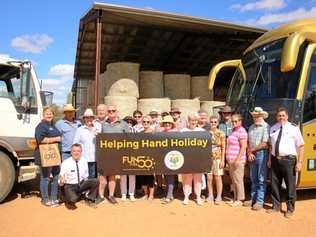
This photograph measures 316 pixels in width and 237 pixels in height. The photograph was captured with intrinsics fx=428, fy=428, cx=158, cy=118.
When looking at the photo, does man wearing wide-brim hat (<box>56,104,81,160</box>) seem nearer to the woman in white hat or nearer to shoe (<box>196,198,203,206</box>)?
the woman in white hat

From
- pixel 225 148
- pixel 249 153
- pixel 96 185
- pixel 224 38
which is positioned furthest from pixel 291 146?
pixel 224 38

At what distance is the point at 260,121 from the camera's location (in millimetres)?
7188

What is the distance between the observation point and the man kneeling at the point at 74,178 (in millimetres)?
7219

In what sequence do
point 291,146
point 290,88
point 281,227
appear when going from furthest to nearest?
point 290,88
point 291,146
point 281,227

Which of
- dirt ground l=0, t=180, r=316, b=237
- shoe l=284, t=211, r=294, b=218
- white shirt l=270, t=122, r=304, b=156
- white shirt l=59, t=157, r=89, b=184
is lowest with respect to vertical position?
dirt ground l=0, t=180, r=316, b=237

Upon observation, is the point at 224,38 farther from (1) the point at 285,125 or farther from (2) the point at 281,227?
(2) the point at 281,227

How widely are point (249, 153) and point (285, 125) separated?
86 centimetres

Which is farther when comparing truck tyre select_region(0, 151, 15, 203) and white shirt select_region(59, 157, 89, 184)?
truck tyre select_region(0, 151, 15, 203)

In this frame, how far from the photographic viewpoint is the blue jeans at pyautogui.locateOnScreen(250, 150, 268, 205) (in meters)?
7.17

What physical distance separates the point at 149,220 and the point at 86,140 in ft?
6.11

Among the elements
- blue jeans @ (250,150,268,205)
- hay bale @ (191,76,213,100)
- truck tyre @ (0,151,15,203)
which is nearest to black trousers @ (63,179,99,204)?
truck tyre @ (0,151,15,203)

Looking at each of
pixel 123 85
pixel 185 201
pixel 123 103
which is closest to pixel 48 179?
pixel 185 201

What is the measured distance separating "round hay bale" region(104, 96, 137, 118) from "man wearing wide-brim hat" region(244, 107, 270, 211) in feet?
15.7

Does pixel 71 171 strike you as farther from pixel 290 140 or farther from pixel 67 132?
pixel 290 140
